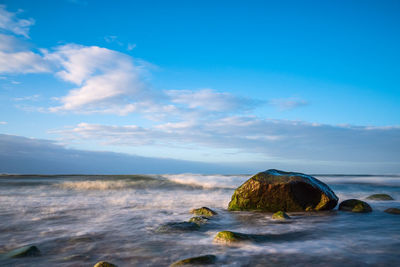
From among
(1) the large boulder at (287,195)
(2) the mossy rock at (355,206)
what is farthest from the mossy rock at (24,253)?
(2) the mossy rock at (355,206)

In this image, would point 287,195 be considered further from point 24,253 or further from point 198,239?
point 24,253

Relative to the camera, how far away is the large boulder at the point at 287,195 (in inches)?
255

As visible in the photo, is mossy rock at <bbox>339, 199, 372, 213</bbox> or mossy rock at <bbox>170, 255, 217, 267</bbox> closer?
mossy rock at <bbox>170, 255, 217, 267</bbox>

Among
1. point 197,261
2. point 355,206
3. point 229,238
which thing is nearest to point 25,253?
point 197,261

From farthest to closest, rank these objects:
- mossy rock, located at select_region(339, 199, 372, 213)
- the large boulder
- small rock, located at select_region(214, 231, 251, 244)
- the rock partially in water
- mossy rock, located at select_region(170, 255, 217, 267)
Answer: the large boulder < mossy rock, located at select_region(339, 199, 372, 213) < the rock partially in water < small rock, located at select_region(214, 231, 251, 244) < mossy rock, located at select_region(170, 255, 217, 267)

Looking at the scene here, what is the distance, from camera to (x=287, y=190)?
6.46 m

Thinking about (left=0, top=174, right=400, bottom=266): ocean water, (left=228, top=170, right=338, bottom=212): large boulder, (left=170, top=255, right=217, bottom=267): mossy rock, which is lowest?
(left=0, top=174, right=400, bottom=266): ocean water

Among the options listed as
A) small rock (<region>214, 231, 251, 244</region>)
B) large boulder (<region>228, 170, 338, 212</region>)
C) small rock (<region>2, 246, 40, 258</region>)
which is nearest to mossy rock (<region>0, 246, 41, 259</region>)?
small rock (<region>2, 246, 40, 258</region>)

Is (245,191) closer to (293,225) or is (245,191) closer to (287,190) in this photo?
(287,190)

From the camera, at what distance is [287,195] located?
21.2ft

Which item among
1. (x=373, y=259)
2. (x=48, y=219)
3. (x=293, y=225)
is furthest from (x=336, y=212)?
(x=48, y=219)

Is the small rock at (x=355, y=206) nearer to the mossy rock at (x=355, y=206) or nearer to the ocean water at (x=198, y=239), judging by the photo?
the mossy rock at (x=355, y=206)

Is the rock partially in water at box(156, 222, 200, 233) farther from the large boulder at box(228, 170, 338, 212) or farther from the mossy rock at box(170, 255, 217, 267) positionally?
the large boulder at box(228, 170, 338, 212)

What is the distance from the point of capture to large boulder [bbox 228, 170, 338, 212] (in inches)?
255
